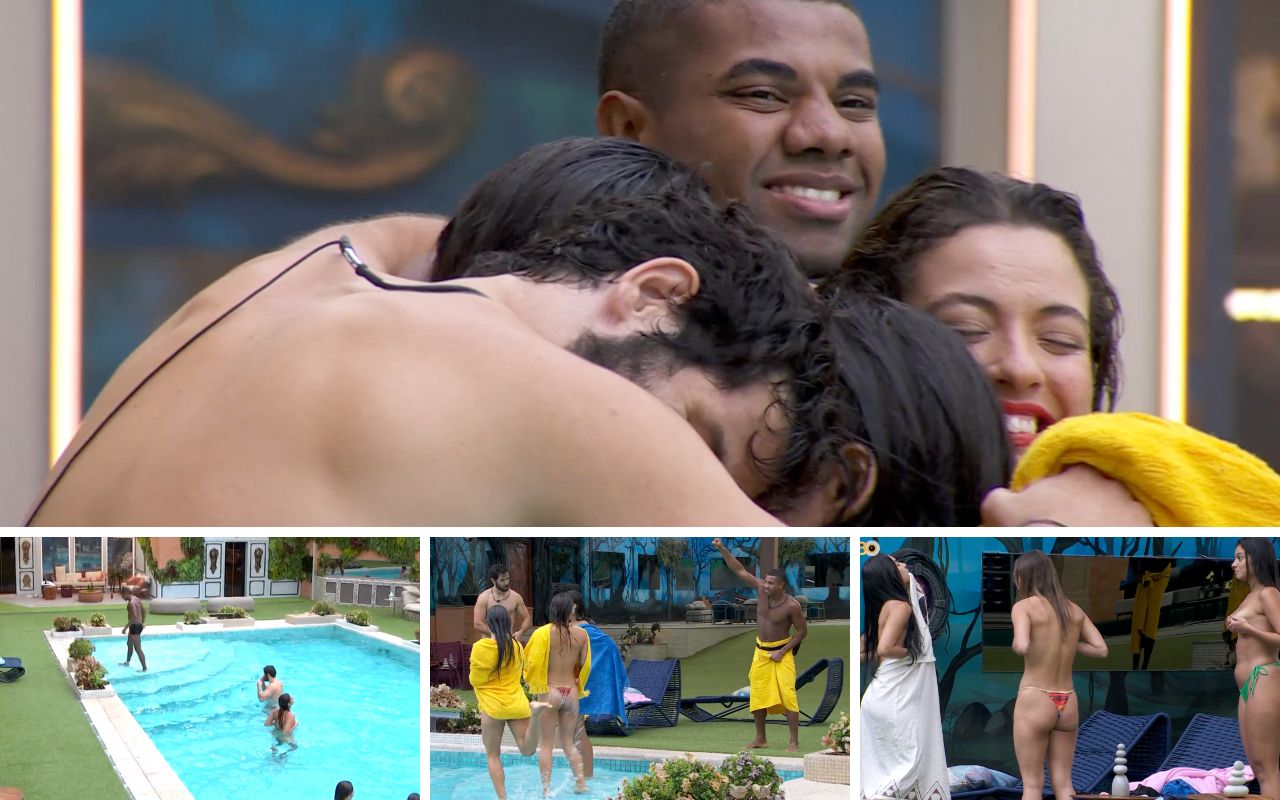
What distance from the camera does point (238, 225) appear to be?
2.66 metres

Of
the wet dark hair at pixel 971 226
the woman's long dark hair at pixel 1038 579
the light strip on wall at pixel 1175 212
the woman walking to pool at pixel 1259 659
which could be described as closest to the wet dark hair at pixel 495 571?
the woman's long dark hair at pixel 1038 579

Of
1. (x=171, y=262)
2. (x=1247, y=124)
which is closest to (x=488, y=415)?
(x=171, y=262)

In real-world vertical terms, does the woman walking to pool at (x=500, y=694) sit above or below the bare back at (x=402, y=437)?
below

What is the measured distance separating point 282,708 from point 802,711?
2.40 feet

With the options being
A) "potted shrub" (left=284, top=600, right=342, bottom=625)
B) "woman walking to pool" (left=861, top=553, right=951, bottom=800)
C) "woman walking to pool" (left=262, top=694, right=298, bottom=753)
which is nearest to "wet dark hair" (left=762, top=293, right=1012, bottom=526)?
"woman walking to pool" (left=861, top=553, right=951, bottom=800)

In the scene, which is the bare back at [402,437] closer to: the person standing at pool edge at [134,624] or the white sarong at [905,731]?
the person standing at pool edge at [134,624]

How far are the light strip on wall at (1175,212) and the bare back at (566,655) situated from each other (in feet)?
5.58

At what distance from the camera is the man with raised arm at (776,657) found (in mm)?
1848

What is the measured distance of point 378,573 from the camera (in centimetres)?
181

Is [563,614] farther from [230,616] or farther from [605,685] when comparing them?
[230,616]

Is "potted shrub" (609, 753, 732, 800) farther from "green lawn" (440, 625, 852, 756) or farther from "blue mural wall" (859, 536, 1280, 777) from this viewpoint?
"blue mural wall" (859, 536, 1280, 777)

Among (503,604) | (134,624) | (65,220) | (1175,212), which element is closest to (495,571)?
(503,604)

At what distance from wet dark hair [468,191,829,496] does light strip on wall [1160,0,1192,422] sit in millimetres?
1286

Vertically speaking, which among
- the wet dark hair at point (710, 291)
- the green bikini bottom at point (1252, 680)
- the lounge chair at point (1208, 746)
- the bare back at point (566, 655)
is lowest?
the lounge chair at point (1208, 746)
